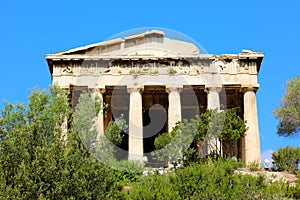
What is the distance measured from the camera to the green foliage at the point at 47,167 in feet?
88.9

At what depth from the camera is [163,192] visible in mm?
29328

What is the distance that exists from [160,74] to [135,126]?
3612 millimetres

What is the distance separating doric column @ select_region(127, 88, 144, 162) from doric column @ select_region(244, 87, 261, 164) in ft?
21.2

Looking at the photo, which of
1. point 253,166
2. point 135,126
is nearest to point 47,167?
point 253,166

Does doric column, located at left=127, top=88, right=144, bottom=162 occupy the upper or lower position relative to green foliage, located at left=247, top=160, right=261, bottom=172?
upper

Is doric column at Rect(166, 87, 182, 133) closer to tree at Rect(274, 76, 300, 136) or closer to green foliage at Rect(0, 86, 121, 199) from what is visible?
tree at Rect(274, 76, 300, 136)

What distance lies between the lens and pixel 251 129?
Answer: 4547cm

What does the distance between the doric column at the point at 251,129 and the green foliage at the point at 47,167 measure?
15.9 metres

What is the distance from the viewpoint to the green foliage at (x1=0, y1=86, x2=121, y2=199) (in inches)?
1067

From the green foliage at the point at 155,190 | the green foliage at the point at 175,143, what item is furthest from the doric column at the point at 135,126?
the green foliage at the point at 155,190

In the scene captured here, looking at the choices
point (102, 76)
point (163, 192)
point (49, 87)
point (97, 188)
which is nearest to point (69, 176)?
point (97, 188)

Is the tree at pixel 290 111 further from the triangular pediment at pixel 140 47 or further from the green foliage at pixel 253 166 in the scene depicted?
the triangular pediment at pixel 140 47

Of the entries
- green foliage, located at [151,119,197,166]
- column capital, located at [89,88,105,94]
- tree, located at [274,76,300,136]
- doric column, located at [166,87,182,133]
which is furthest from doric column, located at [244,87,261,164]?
column capital, located at [89,88,105,94]

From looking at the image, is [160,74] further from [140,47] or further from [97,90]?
[97,90]
